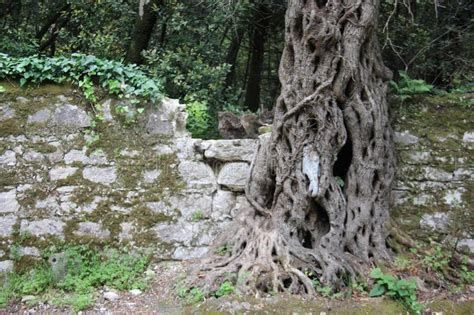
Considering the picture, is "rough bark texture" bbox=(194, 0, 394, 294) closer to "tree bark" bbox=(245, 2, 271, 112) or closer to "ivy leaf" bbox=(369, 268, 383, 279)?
"ivy leaf" bbox=(369, 268, 383, 279)

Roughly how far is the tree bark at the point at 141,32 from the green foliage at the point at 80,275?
11.0 ft

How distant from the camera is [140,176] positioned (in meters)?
4.58

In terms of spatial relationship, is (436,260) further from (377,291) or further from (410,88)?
(410,88)

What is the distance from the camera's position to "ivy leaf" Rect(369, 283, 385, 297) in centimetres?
354

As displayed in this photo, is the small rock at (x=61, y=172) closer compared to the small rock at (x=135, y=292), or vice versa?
the small rock at (x=135, y=292)

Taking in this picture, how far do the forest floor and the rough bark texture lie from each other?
1.32ft

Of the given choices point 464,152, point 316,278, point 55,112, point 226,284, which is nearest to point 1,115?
point 55,112

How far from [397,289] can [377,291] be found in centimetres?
16

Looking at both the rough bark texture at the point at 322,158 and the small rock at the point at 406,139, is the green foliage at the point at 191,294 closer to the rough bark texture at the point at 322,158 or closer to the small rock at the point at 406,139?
the rough bark texture at the point at 322,158

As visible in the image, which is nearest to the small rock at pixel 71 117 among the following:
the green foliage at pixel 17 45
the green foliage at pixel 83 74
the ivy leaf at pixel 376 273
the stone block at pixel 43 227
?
the green foliage at pixel 83 74

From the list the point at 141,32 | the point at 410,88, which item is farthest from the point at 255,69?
the point at 410,88

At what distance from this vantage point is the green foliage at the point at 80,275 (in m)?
4.02

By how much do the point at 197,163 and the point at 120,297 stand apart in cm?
154

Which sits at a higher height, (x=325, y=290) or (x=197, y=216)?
(x=197, y=216)
